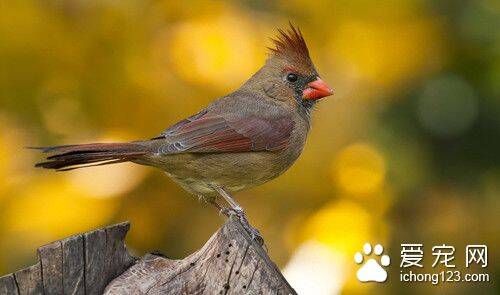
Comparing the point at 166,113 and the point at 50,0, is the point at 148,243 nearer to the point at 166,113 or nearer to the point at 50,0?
the point at 166,113

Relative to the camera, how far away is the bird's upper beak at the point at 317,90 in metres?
5.04

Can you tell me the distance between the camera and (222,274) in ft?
11.9

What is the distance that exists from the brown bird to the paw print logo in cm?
58

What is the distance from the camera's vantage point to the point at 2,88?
4789 millimetres

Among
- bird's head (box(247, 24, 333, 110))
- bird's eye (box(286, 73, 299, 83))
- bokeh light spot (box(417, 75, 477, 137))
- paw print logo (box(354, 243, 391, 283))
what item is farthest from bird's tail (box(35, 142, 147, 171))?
bokeh light spot (box(417, 75, 477, 137))

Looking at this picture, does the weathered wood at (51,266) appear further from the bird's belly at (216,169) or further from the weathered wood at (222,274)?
the bird's belly at (216,169)

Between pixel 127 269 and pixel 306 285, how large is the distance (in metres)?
1.34

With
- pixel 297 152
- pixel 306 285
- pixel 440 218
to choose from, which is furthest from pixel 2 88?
pixel 440 218

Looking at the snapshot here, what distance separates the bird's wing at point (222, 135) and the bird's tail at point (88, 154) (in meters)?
0.14

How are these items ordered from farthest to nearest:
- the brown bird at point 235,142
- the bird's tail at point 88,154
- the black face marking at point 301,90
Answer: the black face marking at point 301,90, the brown bird at point 235,142, the bird's tail at point 88,154

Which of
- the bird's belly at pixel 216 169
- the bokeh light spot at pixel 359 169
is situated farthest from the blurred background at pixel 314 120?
→ the bird's belly at pixel 216 169

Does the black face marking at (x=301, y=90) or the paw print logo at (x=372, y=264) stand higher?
the black face marking at (x=301, y=90)

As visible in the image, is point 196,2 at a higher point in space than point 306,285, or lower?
higher

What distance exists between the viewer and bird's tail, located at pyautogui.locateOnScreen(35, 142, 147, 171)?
4.16 metres
